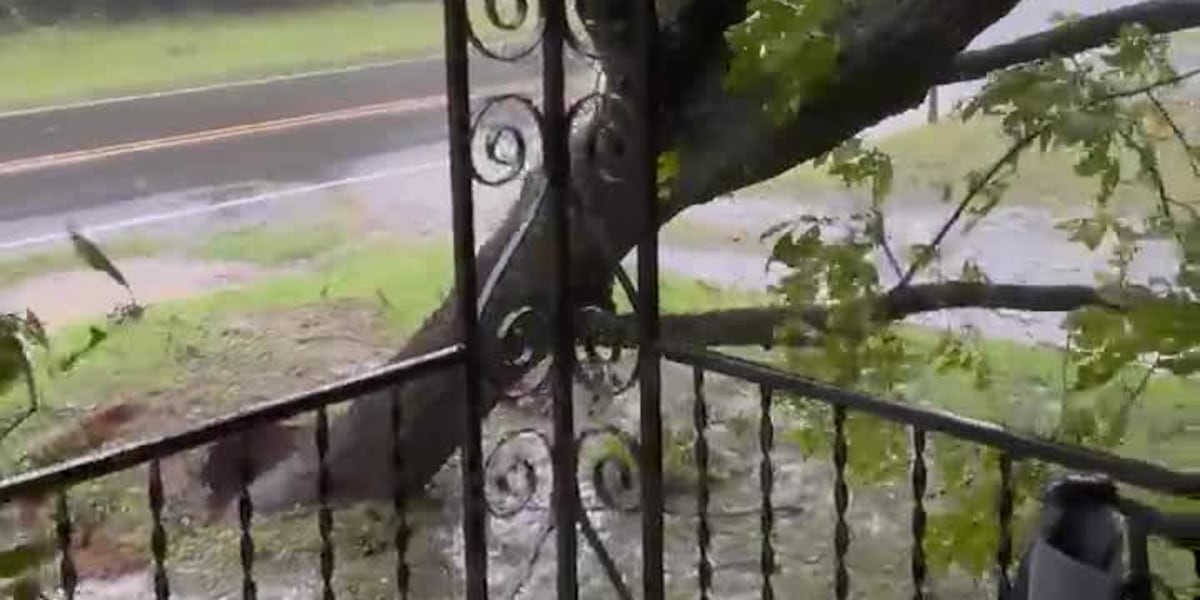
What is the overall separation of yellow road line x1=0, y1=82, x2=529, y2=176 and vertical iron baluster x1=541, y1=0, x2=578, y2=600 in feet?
0.21

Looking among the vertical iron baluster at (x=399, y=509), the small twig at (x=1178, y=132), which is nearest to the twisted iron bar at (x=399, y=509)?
the vertical iron baluster at (x=399, y=509)

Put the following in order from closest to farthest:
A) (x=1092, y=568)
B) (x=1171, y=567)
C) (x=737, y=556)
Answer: (x=1092, y=568)
(x=1171, y=567)
(x=737, y=556)

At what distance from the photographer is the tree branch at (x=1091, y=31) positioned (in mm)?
2051

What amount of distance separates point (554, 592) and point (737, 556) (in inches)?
14.5

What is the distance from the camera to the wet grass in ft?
6.84

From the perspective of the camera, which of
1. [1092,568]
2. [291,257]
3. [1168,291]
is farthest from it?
[291,257]

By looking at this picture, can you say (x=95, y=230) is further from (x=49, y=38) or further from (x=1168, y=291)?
(x=1168, y=291)

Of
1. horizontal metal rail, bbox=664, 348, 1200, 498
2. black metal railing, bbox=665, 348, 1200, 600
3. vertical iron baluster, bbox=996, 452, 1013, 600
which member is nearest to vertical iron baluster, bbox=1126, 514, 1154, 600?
black metal railing, bbox=665, 348, 1200, 600

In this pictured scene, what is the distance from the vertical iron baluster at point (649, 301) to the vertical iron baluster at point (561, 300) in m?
0.09

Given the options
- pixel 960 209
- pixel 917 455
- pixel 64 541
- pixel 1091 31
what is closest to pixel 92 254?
pixel 64 541

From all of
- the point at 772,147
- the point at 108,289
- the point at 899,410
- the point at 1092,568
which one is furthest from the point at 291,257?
the point at 1092,568

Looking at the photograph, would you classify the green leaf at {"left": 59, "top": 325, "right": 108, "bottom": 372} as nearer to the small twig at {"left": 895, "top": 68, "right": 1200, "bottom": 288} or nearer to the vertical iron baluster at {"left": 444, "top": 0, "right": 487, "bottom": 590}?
the vertical iron baluster at {"left": 444, "top": 0, "right": 487, "bottom": 590}

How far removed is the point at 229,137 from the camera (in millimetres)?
2125

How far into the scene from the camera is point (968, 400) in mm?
2260
